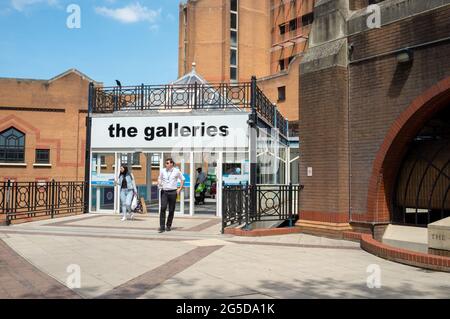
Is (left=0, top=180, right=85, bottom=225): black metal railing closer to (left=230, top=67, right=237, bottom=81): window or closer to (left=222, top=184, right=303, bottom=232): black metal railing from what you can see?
(left=222, top=184, right=303, bottom=232): black metal railing

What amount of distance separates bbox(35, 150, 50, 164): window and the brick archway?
28.1 meters

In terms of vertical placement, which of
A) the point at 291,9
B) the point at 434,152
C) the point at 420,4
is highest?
the point at 291,9

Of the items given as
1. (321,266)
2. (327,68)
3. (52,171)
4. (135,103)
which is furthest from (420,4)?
(52,171)

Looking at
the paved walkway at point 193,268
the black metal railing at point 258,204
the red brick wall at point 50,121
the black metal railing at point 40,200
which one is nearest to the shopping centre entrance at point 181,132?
the black metal railing at point 40,200

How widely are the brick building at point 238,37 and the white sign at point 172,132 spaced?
39.3 m

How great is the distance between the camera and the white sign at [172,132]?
47.4 ft

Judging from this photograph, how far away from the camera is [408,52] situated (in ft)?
29.5

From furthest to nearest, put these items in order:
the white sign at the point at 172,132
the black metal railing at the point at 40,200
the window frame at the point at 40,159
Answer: the window frame at the point at 40,159
the white sign at the point at 172,132
the black metal railing at the point at 40,200

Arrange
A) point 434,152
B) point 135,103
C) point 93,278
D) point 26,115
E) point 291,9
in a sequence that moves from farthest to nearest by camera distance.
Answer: point 291,9 < point 26,115 < point 135,103 < point 434,152 < point 93,278

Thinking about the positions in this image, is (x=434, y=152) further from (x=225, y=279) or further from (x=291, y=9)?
(x=291, y=9)

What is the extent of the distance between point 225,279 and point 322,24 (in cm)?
740

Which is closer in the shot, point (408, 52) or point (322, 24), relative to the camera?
point (408, 52)

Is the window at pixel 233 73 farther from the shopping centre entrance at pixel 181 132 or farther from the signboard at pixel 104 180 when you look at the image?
the signboard at pixel 104 180

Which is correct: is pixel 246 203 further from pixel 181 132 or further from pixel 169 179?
pixel 181 132
